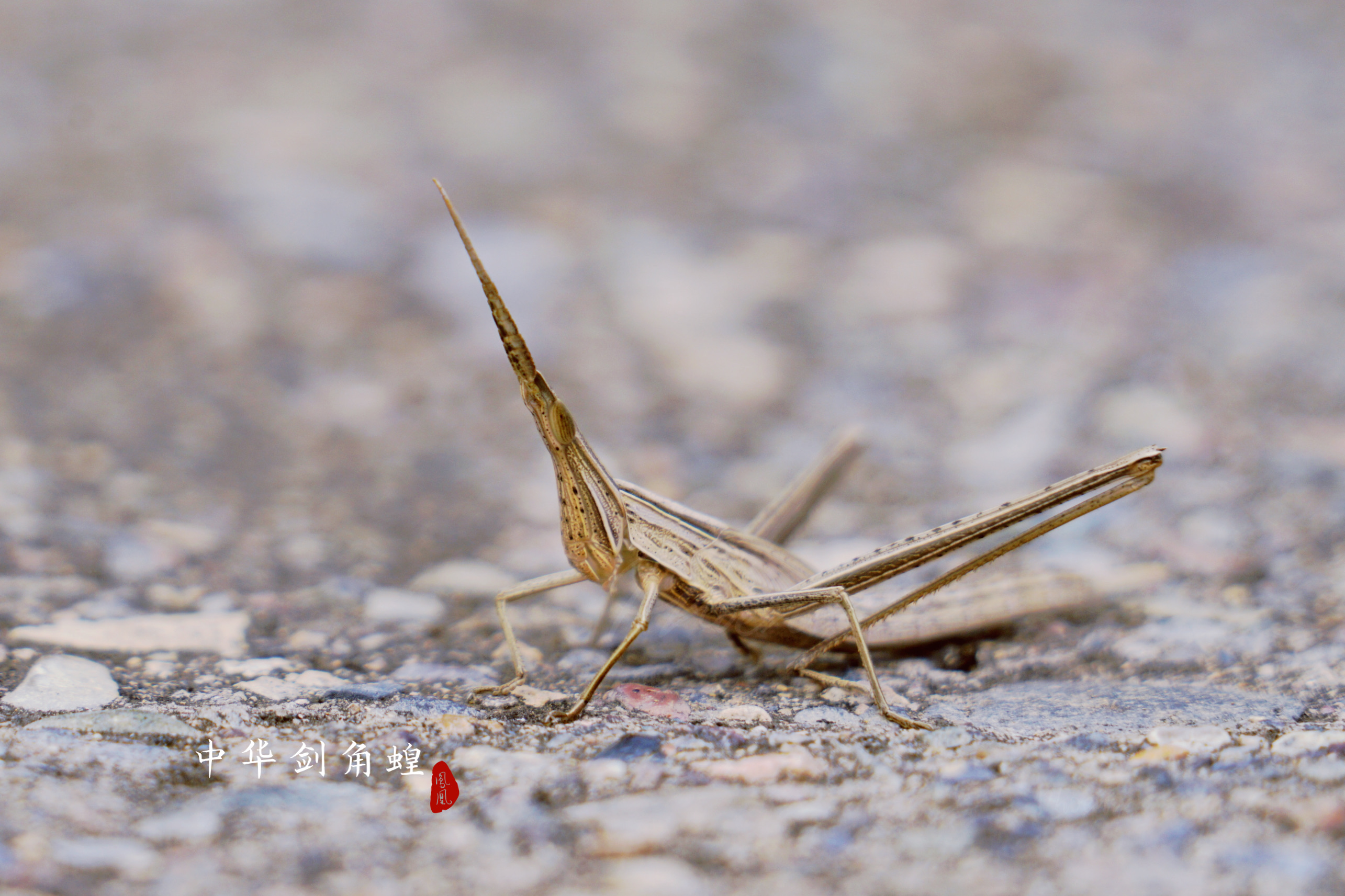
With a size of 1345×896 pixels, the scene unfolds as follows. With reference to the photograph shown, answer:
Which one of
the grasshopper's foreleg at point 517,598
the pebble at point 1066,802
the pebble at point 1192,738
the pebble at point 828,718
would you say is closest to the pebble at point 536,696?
the grasshopper's foreleg at point 517,598

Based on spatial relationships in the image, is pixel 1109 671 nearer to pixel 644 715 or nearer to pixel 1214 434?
pixel 644 715

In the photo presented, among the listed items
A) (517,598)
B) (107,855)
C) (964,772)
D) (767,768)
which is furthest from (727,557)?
(107,855)

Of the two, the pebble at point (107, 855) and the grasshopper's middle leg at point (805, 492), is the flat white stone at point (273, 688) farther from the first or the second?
the grasshopper's middle leg at point (805, 492)

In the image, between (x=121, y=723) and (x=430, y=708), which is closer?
(x=121, y=723)

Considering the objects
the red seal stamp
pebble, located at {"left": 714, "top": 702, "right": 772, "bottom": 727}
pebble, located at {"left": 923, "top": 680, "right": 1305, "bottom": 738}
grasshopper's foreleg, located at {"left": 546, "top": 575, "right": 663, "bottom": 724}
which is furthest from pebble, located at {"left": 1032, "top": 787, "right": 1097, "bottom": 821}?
the red seal stamp

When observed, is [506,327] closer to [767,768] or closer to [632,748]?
[632,748]

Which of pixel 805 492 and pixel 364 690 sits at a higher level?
pixel 805 492

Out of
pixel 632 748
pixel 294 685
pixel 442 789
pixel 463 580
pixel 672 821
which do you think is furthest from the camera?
pixel 463 580
